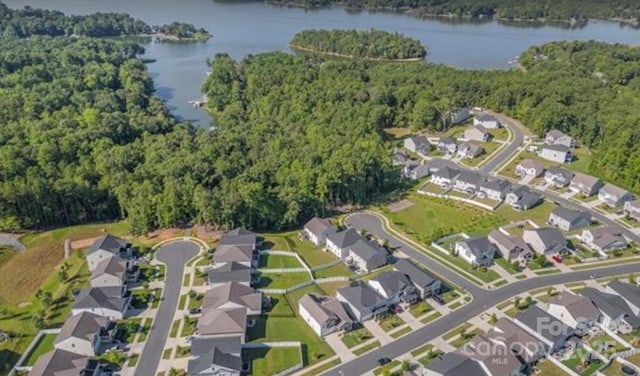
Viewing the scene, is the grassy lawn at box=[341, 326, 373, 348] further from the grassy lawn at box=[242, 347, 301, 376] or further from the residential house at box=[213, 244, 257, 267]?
the residential house at box=[213, 244, 257, 267]

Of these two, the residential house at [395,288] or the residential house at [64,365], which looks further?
the residential house at [395,288]

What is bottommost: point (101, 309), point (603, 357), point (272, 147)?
point (603, 357)

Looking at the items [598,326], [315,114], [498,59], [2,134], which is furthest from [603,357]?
[498,59]

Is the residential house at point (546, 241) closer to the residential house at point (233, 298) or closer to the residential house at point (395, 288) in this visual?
the residential house at point (395, 288)

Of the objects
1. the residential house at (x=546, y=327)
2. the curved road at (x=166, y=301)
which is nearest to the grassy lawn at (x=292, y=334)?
the curved road at (x=166, y=301)

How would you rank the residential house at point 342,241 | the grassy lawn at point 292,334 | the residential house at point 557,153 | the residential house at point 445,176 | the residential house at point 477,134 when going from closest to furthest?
1. the grassy lawn at point 292,334
2. the residential house at point 342,241
3. the residential house at point 445,176
4. the residential house at point 557,153
5. the residential house at point 477,134

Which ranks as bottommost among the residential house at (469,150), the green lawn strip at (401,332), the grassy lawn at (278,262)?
the green lawn strip at (401,332)

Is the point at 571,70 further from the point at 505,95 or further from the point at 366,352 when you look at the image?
the point at 366,352
